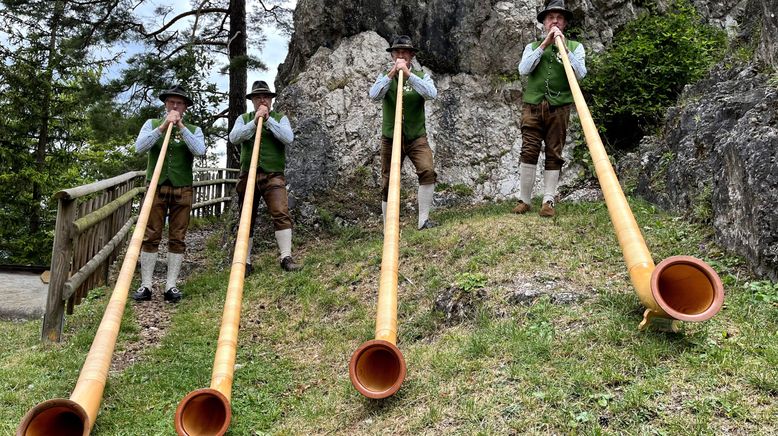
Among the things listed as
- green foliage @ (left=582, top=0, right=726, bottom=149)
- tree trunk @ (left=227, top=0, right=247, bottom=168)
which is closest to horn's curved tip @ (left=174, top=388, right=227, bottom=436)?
green foliage @ (left=582, top=0, right=726, bottom=149)

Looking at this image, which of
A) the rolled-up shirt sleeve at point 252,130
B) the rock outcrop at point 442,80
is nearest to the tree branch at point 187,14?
the rock outcrop at point 442,80

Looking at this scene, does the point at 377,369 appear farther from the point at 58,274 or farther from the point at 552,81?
the point at 552,81

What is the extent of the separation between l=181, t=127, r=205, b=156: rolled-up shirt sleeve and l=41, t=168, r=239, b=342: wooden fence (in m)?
0.91

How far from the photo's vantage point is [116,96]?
9.59 metres

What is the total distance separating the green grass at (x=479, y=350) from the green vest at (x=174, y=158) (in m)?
1.31

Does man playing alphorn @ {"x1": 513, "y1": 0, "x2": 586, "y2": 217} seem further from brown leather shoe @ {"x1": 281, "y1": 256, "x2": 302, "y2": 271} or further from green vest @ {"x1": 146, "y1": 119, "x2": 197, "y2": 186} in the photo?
green vest @ {"x1": 146, "y1": 119, "x2": 197, "y2": 186}

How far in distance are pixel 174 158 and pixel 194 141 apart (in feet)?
0.97

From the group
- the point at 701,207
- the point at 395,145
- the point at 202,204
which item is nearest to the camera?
the point at 701,207

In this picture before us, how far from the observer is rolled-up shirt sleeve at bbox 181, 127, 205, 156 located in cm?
602

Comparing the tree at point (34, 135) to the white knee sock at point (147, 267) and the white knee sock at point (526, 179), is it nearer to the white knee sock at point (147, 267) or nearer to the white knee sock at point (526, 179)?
the white knee sock at point (147, 267)

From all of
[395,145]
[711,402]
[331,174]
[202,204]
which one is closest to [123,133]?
[202,204]

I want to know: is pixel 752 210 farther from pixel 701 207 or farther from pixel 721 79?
pixel 721 79

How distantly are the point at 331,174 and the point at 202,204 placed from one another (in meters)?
4.95

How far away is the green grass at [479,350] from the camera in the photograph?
97.7 inches
